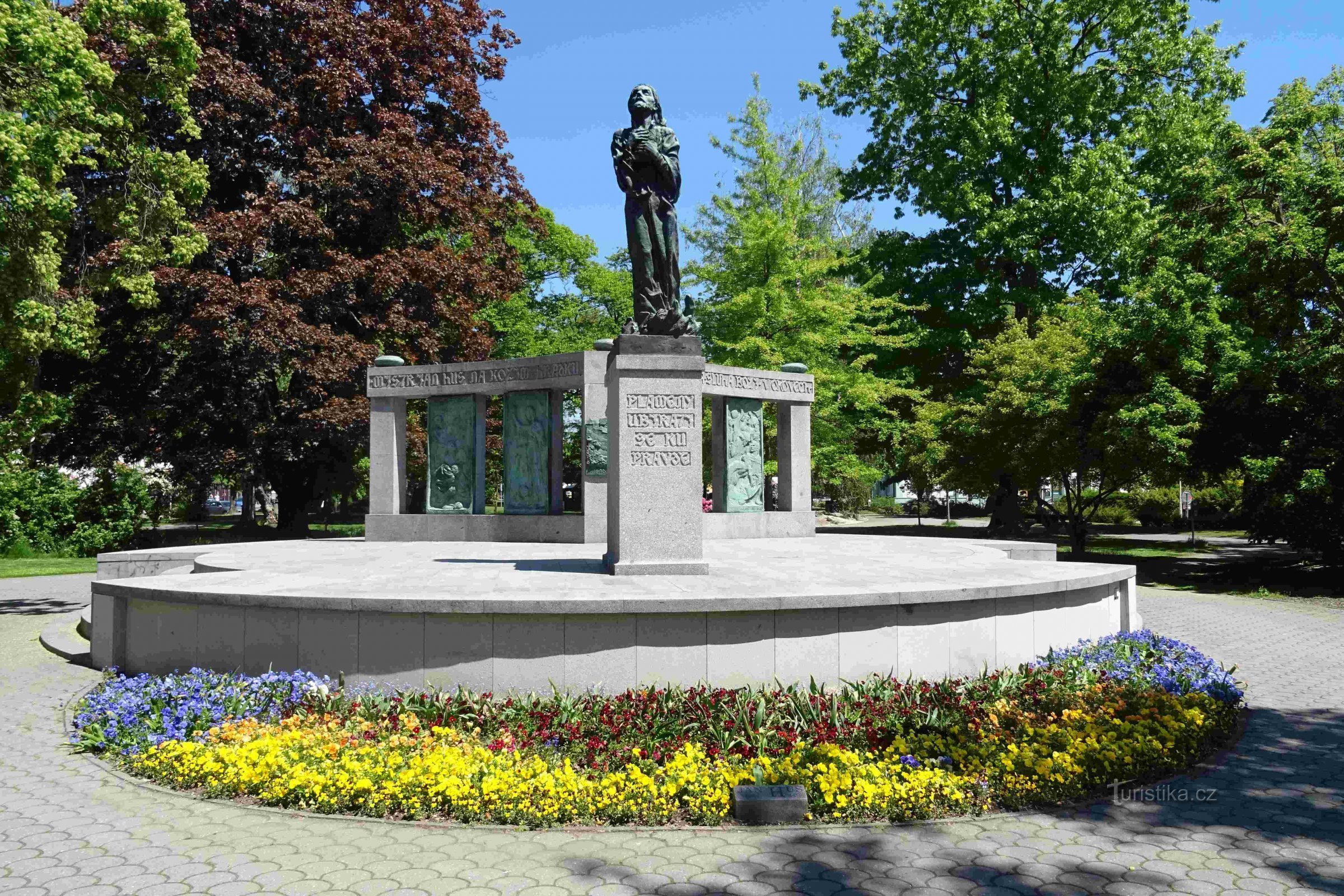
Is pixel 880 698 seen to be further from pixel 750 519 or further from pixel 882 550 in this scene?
pixel 750 519

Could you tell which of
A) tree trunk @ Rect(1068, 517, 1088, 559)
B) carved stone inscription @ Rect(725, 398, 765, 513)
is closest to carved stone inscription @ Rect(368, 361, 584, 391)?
carved stone inscription @ Rect(725, 398, 765, 513)

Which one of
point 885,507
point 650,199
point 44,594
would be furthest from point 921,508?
point 650,199

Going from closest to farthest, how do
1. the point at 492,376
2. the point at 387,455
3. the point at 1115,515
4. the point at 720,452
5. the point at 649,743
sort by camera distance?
1. the point at 649,743
2. the point at 492,376
3. the point at 720,452
4. the point at 387,455
5. the point at 1115,515

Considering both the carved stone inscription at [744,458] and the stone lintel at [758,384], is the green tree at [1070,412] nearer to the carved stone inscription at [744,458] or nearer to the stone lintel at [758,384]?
the stone lintel at [758,384]

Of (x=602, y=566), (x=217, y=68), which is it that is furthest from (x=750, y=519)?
(x=217, y=68)

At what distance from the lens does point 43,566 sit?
898 inches

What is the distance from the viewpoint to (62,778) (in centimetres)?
634

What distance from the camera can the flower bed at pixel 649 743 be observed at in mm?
5543

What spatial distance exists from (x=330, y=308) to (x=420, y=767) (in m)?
21.0

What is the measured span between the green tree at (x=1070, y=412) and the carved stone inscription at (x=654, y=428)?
14224 mm

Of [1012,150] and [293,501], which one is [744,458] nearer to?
[293,501]

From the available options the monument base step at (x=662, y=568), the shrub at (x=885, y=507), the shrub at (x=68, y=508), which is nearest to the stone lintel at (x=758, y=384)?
the monument base step at (x=662, y=568)

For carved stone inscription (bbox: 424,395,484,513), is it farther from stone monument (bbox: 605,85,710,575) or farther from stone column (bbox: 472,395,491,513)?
stone monument (bbox: 605,85,710,575)

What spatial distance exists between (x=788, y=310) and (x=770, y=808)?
21.7 metres
